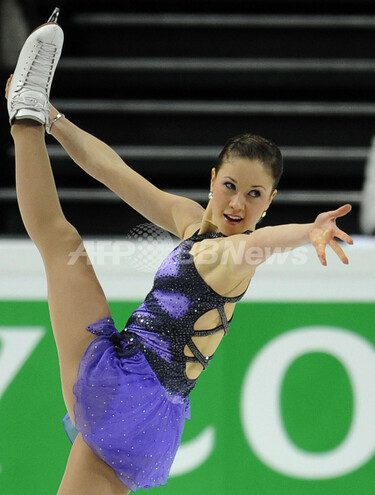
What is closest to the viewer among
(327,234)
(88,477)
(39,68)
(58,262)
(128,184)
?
(327,234)

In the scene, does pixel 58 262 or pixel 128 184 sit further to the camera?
pixel 128 184

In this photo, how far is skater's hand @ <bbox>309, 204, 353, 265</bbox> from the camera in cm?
156

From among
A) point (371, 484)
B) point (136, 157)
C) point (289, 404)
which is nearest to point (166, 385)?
point (289, 404)

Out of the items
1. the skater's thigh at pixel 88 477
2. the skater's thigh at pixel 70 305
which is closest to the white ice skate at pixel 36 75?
the skater's thigh at pixel 70 305

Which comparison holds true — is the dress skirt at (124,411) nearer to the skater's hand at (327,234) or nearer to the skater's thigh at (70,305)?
the skater's thigh at (70,305)

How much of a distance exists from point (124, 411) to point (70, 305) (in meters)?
0.28

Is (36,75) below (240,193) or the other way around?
the other way around

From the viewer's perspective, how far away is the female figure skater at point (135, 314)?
1.93m

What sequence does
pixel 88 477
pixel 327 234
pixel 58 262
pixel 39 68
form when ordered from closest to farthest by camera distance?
pixel 327 234
pixel 88 477
pixel 58 262
pixel 39 68

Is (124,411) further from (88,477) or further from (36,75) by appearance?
(36,75)

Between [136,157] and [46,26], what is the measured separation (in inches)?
81.8

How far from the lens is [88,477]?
190 centimetres

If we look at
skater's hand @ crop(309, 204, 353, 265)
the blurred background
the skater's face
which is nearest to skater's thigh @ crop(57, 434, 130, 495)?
the skater's face

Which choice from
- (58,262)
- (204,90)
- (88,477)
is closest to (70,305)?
(58,262)
